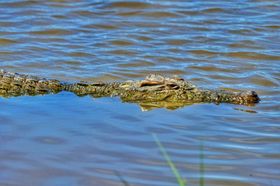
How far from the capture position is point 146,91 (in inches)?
241

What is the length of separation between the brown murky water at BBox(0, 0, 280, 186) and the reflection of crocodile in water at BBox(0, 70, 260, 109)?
12cm

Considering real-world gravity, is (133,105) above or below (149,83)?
below

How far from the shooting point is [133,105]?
19.7ft

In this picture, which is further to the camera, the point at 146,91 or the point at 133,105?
the point at 146,91

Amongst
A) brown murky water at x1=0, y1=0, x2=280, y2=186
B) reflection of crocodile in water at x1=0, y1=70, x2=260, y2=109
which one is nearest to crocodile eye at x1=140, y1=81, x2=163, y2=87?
reflection of crocodile in water at x1=0, y1=70, x2=260, y2=109

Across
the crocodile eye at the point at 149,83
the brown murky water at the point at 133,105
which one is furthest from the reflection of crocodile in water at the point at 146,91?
the brown murky water at the point at 133,105

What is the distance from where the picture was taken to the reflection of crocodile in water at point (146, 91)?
6090mm

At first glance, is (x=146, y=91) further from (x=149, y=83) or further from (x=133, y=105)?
(x=133, y=105)

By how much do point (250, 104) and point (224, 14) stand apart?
4799mm

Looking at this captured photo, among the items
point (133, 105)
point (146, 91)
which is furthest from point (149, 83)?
point (133, 105)

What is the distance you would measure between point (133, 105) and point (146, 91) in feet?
0.66

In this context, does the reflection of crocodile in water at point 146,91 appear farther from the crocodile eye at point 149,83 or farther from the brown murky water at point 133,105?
the brown murky water at point 133,105

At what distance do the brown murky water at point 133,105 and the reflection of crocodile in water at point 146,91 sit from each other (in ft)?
0.40

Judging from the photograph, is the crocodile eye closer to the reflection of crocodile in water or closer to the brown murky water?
the reflection of crocodile in water
